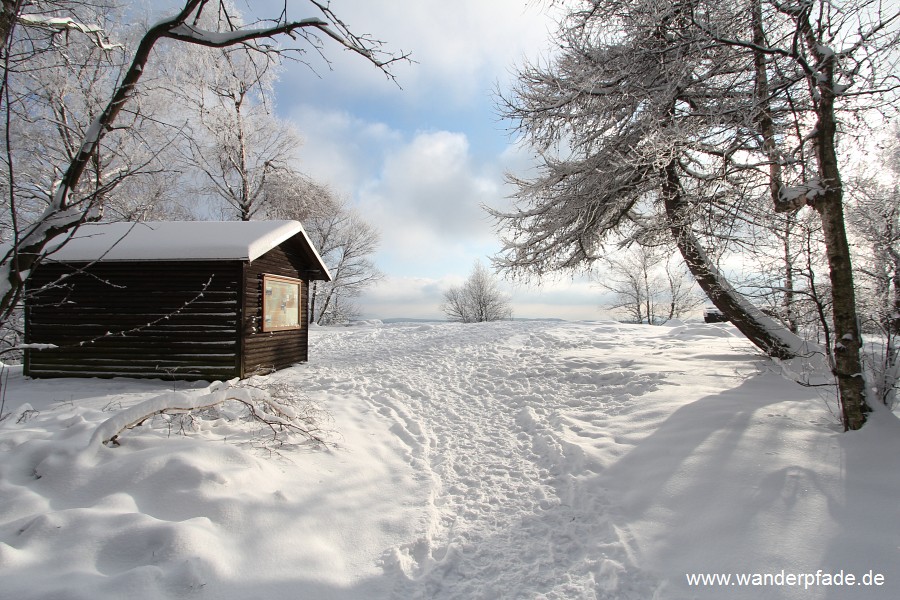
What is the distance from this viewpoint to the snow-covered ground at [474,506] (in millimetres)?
2465

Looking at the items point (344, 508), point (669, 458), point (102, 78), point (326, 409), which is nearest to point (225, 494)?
point (344, 508)

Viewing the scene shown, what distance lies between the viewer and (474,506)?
3779 mm

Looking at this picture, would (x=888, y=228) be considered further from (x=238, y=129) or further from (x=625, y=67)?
(x=238, y=129)

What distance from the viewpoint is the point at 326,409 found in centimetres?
602

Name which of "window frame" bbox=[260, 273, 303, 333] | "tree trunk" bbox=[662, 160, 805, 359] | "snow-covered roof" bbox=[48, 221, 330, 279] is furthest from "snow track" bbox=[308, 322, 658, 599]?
"snow-covered roof" bbox=[48, 221, 330, 279]

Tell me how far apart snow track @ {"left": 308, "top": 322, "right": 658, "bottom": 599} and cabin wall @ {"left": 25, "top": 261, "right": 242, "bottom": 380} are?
6.79 feet

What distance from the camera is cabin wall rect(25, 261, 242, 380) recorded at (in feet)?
25.9

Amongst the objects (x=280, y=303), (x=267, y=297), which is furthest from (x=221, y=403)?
(x=280, y=303)

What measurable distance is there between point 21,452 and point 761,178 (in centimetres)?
818

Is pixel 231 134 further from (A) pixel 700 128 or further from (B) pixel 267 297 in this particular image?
(A) pixel 700 128

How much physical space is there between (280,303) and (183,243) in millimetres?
2350

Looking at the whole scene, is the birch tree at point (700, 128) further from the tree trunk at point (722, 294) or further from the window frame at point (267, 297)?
the window frame at point (267, 297)

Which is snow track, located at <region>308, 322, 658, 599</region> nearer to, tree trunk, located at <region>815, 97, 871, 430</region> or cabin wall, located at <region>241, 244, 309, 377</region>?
cabin wall, located at <region>241, 244, 309, 377</region>

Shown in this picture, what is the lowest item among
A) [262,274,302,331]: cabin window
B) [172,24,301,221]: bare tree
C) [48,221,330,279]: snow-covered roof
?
[262,274,302,331]: cabin window
